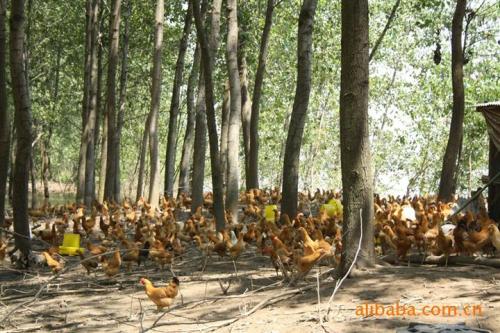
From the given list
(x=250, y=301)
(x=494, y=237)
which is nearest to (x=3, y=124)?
(x=250, y=301)

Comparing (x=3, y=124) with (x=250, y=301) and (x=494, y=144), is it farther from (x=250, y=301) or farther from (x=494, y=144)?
(x=494, y=144)

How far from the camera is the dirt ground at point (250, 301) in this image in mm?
5254

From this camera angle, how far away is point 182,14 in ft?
71.7

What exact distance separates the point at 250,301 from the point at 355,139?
2095 millimetres

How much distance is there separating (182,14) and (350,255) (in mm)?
16909

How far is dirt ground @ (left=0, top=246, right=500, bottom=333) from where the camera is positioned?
5.25 m

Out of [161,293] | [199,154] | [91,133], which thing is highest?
[91,133]

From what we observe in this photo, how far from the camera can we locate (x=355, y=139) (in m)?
6.67

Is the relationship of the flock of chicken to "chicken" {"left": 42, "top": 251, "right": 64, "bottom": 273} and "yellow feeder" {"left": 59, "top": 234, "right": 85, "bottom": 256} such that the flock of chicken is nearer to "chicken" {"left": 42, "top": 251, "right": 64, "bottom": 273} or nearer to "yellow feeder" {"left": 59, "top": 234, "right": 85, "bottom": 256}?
"chicken" {"left": 42, "top": 251, "right": 64, "bottom": 273}

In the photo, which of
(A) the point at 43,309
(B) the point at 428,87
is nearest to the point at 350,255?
(A) the point at 43,309

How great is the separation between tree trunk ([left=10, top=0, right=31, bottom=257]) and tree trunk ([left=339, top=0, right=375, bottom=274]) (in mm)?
5162

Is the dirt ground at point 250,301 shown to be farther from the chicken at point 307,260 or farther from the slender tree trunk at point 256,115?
the slender tree trunk at point 256,115

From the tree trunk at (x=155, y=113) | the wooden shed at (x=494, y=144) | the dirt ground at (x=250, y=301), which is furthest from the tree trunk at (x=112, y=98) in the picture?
the wooden shed at (x=494, y=144)

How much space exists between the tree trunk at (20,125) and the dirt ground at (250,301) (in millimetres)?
1076
